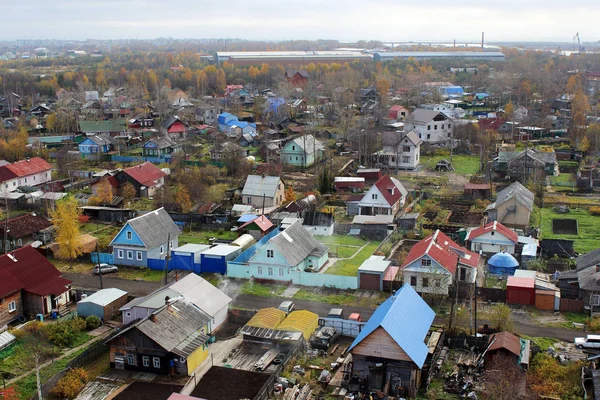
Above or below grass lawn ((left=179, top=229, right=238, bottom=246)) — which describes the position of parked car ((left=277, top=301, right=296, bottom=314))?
A: above

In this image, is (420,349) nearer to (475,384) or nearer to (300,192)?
(475,384)

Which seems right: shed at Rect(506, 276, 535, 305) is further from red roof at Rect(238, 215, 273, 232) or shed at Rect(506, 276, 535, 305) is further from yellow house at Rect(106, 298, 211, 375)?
red roof at Rect(238, 215, 273, 232)

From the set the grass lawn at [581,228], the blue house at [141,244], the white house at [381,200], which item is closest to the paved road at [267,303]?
the blue house at [141,244]

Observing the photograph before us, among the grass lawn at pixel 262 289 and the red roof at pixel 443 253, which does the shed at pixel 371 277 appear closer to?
the red roof at pixel 443 253

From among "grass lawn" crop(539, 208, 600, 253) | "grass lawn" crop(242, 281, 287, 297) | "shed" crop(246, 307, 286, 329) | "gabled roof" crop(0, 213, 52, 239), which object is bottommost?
"grass lawn" crop(242, 281, 287, 297)

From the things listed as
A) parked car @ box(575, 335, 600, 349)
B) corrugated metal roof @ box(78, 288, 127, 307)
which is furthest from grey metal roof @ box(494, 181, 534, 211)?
corrugated metal roof @ box(78, 288, 127, 307)

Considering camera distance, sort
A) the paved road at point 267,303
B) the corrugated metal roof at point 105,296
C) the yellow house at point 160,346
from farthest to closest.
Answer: the corrugated metal roof at point 105,296, the paved road at point 267,303, the yellow house at point 160,346

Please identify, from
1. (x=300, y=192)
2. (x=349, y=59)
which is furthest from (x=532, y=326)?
(x=349, y=59)
